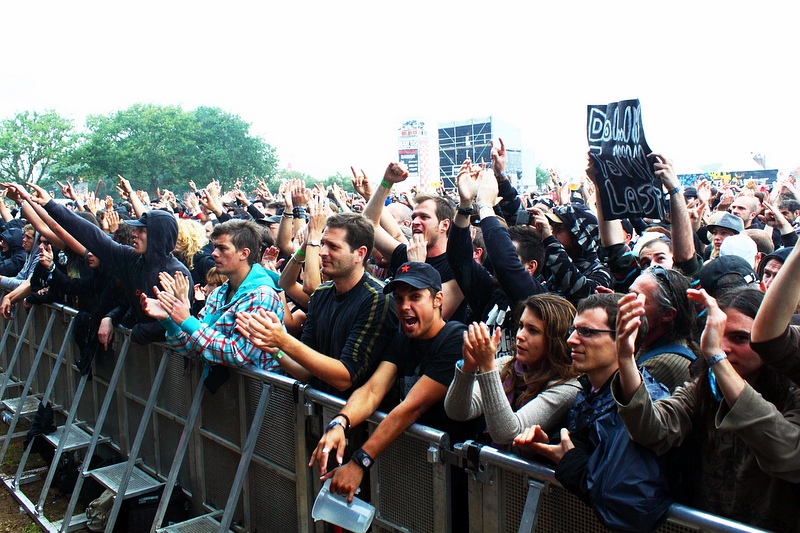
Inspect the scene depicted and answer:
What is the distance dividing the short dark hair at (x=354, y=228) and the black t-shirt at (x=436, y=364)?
0.69 metres

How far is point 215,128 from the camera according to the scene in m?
67.3

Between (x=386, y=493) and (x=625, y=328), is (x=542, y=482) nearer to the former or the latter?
(x=625, y=328)

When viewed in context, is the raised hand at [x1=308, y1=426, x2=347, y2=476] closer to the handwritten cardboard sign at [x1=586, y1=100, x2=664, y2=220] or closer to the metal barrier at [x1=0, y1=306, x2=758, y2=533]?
the metal barrier at [x1=0, y1=306, x2=758, y2=533]

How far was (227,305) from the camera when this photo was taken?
4762 mm

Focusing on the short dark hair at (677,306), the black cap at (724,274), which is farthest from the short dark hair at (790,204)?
the short dark hair at (677,306)

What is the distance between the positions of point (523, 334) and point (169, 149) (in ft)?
209

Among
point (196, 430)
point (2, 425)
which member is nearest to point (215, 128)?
point (2, 425)

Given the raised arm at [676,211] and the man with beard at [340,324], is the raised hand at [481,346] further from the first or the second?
the raised arm at [676,211]

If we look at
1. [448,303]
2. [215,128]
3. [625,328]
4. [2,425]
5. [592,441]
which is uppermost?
[215,128]

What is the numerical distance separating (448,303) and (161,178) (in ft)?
209

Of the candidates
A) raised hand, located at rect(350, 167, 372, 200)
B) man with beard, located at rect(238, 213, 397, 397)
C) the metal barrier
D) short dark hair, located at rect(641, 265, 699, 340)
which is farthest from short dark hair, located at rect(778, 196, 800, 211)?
the metal barrier

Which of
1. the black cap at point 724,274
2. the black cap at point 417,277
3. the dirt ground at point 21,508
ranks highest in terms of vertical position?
the black cap at point 724,274

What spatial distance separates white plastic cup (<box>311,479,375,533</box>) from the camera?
3.26 meters

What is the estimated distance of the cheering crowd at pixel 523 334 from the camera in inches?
92.1
